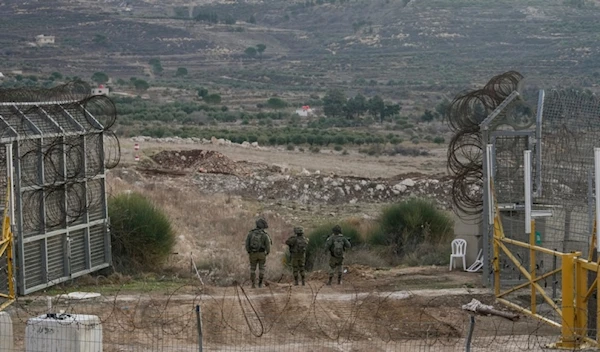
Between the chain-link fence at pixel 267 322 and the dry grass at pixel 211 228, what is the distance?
9.22ft

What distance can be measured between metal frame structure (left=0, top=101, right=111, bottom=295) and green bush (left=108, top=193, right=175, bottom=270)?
1107 mm

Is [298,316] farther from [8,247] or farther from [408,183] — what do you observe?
[408,183]

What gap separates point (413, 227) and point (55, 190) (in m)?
9.65

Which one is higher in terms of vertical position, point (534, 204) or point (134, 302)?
point (534, 204)

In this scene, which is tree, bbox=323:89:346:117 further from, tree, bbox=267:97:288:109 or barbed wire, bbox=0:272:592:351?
barbed wire, bbox=0:272:592:351

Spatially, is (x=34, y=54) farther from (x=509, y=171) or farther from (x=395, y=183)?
(x=509, y=171)

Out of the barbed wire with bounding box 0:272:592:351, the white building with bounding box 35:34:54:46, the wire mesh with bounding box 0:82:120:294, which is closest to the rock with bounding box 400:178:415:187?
the barbed wire with bounding box 0:272:592:351

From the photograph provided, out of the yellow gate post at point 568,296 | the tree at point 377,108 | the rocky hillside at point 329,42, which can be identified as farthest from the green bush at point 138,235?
the rocky hillside at point 329,42

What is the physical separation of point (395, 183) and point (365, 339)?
75.0ft

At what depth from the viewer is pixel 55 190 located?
803 inches

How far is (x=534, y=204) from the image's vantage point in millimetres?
20547

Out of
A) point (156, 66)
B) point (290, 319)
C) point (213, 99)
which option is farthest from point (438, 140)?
point (156, 66)

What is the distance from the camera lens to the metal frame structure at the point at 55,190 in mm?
19594

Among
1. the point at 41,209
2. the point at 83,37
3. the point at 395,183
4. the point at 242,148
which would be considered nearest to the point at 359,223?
the point at 395,183
